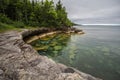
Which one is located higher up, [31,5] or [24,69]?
[31,5]

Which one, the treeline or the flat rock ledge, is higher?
the treeline

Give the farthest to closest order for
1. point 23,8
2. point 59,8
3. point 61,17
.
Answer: point 59,8, point 61,17, point 23,8

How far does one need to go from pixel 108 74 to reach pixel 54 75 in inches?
258

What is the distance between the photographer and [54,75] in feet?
20.0

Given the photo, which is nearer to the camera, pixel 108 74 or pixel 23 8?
pixel 108 74

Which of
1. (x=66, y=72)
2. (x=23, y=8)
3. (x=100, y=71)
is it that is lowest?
(x=100, y=71)

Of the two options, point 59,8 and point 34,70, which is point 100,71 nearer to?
point 34,70

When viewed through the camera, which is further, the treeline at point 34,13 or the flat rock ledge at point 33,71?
the treeline at point 34,13

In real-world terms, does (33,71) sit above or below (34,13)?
below

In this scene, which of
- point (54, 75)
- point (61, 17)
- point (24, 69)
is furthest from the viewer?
point (61, 17)

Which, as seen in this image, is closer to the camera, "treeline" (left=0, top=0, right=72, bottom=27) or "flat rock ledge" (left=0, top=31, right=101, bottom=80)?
"flat rock ledge" (left=0, top=31, right=101, bottom=80)

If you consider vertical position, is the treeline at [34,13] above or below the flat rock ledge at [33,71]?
above

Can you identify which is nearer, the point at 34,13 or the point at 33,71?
the point at 33,71

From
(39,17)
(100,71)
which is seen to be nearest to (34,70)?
(100,71)
